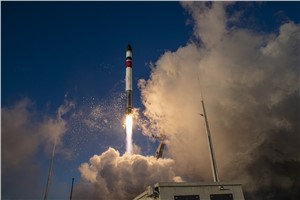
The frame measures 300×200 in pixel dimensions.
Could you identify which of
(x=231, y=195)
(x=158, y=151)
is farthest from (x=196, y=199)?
(x=158, y=151)

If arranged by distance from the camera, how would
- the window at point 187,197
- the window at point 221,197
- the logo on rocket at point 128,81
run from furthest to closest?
the logo on rocket at point 128,81 < the window at point 221,197 < the window at point 187,197

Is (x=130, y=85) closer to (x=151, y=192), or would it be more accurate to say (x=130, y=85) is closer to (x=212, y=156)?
(x=212, y=156)

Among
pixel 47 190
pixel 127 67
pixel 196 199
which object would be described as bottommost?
pixel 196 199

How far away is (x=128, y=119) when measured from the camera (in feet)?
178

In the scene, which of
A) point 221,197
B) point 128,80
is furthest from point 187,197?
point 128,80

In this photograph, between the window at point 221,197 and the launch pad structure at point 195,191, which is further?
the window at point 221,197

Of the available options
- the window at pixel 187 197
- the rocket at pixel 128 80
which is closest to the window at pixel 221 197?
the window at pixel 187 197

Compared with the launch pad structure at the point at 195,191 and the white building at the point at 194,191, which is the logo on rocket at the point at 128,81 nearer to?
the launch pad structure at the point at 195,191

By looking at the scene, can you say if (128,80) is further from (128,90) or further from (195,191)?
(195,191)

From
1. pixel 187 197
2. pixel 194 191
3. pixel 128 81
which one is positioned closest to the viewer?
pixel 187 197

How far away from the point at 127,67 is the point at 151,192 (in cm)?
2827

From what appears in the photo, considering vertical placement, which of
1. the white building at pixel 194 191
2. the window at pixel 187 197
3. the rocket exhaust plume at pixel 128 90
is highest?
the rocket exhaust plume at pixel 128 90

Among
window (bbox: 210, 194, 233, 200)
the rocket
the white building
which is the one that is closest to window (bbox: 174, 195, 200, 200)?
the white building

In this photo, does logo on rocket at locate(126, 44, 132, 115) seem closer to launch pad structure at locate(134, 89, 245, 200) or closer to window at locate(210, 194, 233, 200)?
launch pad structure at locate(134, 89, 245, 200)
